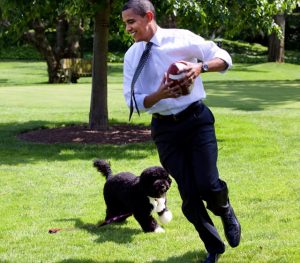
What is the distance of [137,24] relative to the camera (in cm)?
486

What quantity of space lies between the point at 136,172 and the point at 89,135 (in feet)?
11.7

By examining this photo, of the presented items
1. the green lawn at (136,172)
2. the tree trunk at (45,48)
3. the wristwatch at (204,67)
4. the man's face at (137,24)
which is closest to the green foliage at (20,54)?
the tree trunk at (45,48)

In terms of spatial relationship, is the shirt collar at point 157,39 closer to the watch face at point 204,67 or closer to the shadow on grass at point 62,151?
the watch face at point 204,67

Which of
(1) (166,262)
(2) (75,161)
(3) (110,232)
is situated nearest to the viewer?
(1) (166,262)

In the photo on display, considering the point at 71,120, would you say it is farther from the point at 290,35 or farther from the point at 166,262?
the point at 290,35

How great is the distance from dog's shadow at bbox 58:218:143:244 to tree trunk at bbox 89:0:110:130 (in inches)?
256

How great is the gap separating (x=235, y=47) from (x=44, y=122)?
36.4 meters

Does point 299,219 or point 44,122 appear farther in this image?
point 44,122

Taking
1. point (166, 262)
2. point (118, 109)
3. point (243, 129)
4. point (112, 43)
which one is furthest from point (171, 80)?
point (112, 43)

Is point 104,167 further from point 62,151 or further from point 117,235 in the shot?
point 62,151

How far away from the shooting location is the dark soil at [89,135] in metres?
12.4

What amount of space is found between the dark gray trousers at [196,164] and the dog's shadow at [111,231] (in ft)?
3.91

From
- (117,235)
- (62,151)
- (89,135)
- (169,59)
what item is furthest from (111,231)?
(89,135)

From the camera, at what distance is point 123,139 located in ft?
41.1
